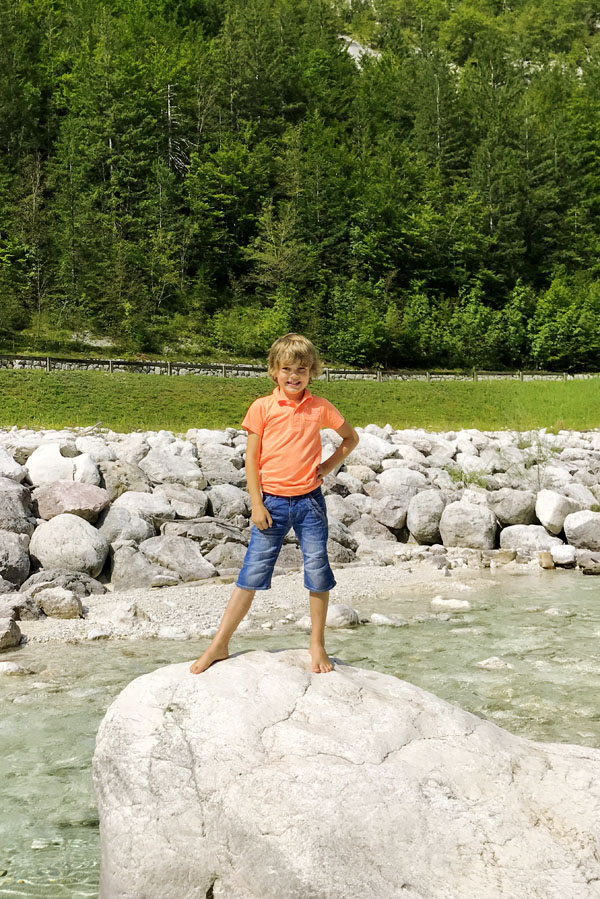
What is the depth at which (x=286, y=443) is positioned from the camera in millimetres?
4566

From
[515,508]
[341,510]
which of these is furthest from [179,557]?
[515,508]

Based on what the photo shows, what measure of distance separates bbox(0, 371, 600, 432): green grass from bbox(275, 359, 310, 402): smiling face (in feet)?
54.4

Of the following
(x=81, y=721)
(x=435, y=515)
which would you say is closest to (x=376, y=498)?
(x=435, y=515)

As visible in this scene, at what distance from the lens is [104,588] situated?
10.1 m

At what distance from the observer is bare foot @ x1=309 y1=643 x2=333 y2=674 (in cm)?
436

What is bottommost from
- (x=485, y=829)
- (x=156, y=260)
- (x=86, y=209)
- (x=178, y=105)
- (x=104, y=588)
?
(x=104, y=588)

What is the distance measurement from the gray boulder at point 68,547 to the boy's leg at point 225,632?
6.37m

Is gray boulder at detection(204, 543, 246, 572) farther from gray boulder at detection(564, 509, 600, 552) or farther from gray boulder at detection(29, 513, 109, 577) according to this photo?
gray boulder at detection(564, 509, 600, 552)

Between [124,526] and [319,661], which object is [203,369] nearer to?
[124,526]

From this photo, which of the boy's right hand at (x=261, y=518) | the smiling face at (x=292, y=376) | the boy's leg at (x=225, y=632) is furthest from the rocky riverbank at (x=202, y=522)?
the smiling face at (x=292, y=376)

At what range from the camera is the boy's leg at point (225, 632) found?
14.0ft

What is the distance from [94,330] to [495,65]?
179 ft

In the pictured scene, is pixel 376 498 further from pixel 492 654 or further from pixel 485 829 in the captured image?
pixel 485 829

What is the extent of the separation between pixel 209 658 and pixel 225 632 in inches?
7.2
